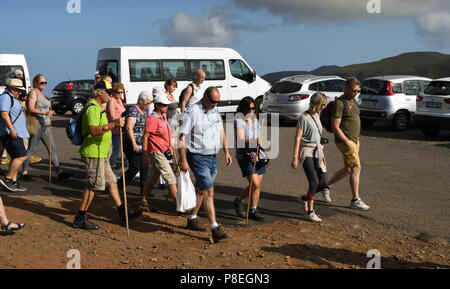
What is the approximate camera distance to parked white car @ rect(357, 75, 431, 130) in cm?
1631

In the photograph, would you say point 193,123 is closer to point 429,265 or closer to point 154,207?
point 154,207

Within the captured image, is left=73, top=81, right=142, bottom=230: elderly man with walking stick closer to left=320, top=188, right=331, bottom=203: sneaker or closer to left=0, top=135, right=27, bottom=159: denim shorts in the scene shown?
left=0, top=135, right=27, bottom=159: denim shorts

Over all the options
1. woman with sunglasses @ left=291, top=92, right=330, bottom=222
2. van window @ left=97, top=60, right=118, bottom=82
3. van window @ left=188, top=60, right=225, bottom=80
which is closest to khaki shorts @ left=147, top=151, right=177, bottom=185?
woman with sunglasses @ left=291, top=92, right=330, bottom=222

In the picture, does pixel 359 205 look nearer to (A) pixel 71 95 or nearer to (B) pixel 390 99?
(B) pixel 390 99

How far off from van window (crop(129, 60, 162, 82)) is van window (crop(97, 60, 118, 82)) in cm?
58

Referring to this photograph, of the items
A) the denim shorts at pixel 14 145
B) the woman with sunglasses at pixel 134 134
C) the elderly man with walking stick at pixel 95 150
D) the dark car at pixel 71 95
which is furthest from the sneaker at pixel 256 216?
the dark car at pixel 71 95

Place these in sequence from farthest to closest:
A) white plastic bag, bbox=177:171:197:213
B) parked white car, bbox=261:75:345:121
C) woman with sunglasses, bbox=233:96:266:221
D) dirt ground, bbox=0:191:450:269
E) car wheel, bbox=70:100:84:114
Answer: car wheel, bbox=70:100:84:114 < parked white car, bbox=261:75:345:121 < woman with sunglasses, bbox=233:96:266:221 < white plastic bag, bbox=177:171:197:213 < dirt ground, bbox=0:191:450:269

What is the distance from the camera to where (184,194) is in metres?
6.58

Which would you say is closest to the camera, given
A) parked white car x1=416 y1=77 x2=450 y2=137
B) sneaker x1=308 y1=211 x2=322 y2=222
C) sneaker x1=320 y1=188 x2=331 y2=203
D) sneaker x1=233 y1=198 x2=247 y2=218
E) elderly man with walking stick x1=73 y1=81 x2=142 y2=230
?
elderly man with walking stick x1=73 y1=81 x2=142 y2=230

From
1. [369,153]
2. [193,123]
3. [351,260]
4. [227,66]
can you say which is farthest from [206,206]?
[227,66]

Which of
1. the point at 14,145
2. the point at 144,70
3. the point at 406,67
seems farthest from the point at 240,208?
the point at 406,67

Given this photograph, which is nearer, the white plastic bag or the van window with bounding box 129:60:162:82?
the white plastic bag
